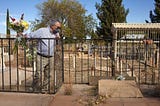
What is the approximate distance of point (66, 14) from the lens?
44531 millimetres

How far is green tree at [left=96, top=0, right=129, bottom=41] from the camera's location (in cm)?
4003

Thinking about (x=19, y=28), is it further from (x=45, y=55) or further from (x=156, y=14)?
(x=156, y=14)

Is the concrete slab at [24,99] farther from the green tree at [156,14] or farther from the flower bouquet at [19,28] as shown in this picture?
the green tree at [156,14]

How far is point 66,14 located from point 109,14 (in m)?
6.97

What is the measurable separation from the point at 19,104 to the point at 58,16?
39.0 metres

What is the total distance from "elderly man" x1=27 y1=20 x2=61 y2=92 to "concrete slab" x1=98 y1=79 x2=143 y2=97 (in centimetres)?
132

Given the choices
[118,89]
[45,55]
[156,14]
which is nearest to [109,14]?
[156,14]

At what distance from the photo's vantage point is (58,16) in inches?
1756

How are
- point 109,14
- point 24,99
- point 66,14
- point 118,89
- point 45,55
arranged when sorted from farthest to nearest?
point 66,14
point 109,14
point 45,55
point 118,89
point 24,99

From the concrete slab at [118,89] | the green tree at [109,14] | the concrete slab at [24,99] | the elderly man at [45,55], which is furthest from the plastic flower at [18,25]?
the green tree at [109,14]

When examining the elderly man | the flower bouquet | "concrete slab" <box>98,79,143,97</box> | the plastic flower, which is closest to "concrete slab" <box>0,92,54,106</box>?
the elderly man

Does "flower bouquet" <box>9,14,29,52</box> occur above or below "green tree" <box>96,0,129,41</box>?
below

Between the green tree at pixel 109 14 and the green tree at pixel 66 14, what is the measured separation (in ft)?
15.0

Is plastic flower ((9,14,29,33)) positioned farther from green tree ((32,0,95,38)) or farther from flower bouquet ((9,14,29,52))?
green tree ((32,0,95,38))
